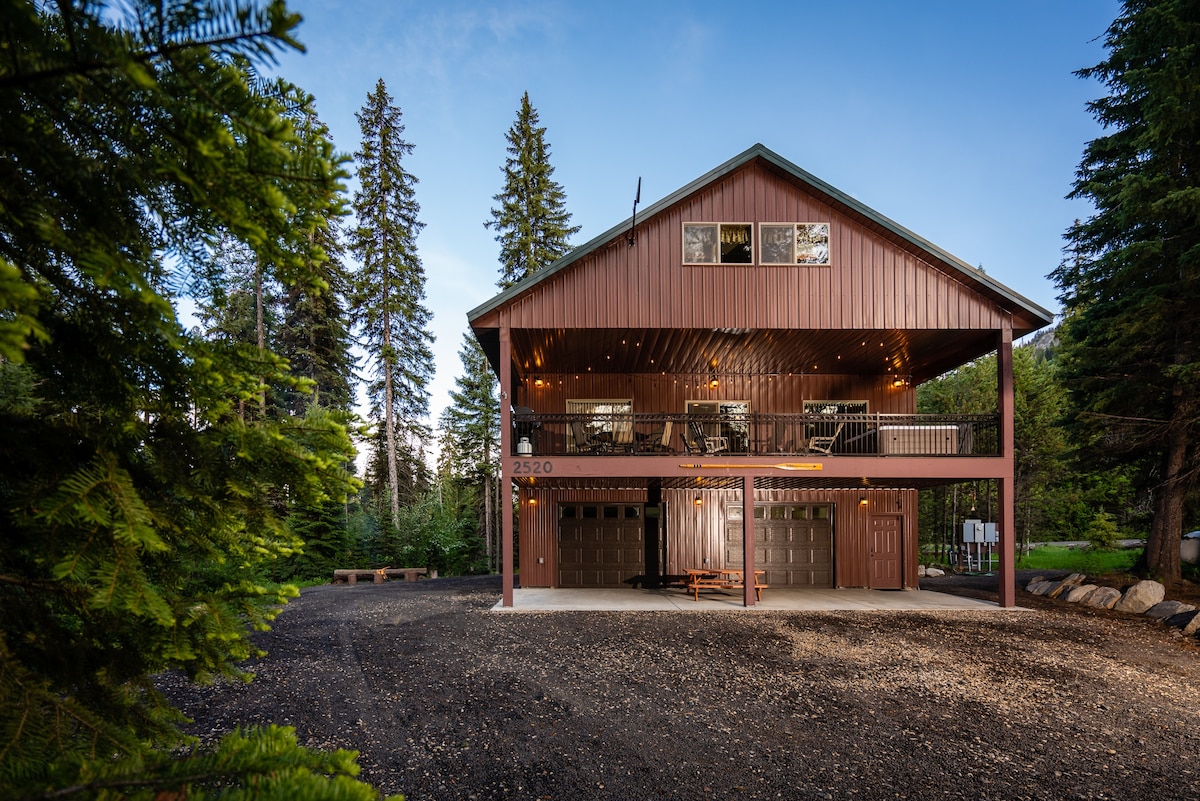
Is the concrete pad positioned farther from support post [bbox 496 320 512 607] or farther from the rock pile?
the rock pile

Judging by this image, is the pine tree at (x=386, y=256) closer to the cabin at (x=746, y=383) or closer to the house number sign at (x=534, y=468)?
the cabin at (x=746, y=383)

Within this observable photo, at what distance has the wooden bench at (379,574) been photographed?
18.1m

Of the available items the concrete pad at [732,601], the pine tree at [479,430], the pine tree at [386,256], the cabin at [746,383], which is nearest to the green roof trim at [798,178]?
the cabin at [746,383]

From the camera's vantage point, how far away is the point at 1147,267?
46.3 ft

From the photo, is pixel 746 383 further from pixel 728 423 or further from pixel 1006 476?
pixel 1006 476

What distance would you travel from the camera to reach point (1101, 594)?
12859mm

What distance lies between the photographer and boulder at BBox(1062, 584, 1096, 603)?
13.2 m

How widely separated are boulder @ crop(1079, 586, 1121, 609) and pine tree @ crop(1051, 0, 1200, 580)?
9.62ft

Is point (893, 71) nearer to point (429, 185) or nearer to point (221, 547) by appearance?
point (429, 185)

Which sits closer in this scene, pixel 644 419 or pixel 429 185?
pixel 644 419

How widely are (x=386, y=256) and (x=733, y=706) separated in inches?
916

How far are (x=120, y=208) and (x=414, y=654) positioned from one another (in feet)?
27.2

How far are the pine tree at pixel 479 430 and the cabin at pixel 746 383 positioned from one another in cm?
1299

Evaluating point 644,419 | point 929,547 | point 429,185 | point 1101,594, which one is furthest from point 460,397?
point 929,547
